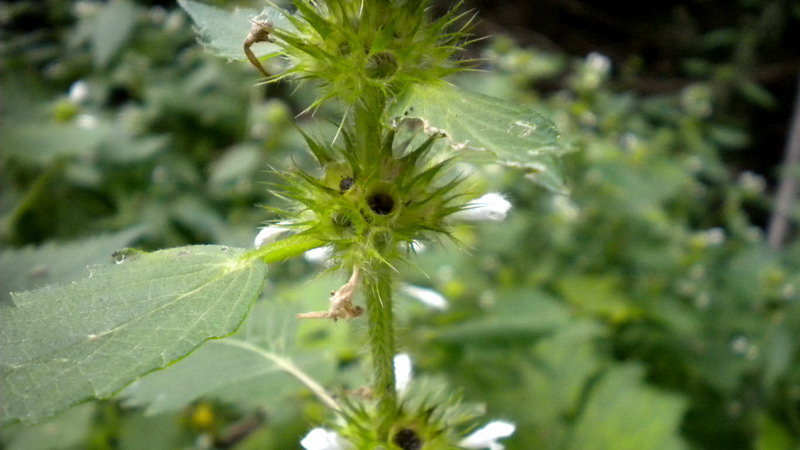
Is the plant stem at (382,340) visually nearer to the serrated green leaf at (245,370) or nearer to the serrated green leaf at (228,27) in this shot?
the serrated green leaf at (245,370)

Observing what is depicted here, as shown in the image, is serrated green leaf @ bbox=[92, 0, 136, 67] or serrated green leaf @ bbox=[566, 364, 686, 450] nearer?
serrated green leaf @ bbox=[566, 364, 686, 450]

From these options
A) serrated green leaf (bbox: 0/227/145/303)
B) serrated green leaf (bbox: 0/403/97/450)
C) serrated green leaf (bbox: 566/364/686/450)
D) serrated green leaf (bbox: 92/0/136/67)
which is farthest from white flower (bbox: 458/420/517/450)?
serrated green leaf (bbox: 92/0/136/67)

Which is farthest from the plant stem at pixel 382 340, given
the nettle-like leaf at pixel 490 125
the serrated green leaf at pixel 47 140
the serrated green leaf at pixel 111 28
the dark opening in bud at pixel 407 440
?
the serrated green leaf at pixel 111 28

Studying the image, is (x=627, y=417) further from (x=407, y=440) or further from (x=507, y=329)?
(x=407, y=440)

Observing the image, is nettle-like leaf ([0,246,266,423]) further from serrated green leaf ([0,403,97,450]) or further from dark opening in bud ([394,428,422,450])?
serrated green leaf ([0,403,97,450])

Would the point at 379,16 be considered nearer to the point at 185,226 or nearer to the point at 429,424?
the point at 429,424

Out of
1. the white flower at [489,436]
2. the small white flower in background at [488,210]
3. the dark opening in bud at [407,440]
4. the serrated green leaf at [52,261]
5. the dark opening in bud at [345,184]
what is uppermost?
the small white flower in background at [488,210]
